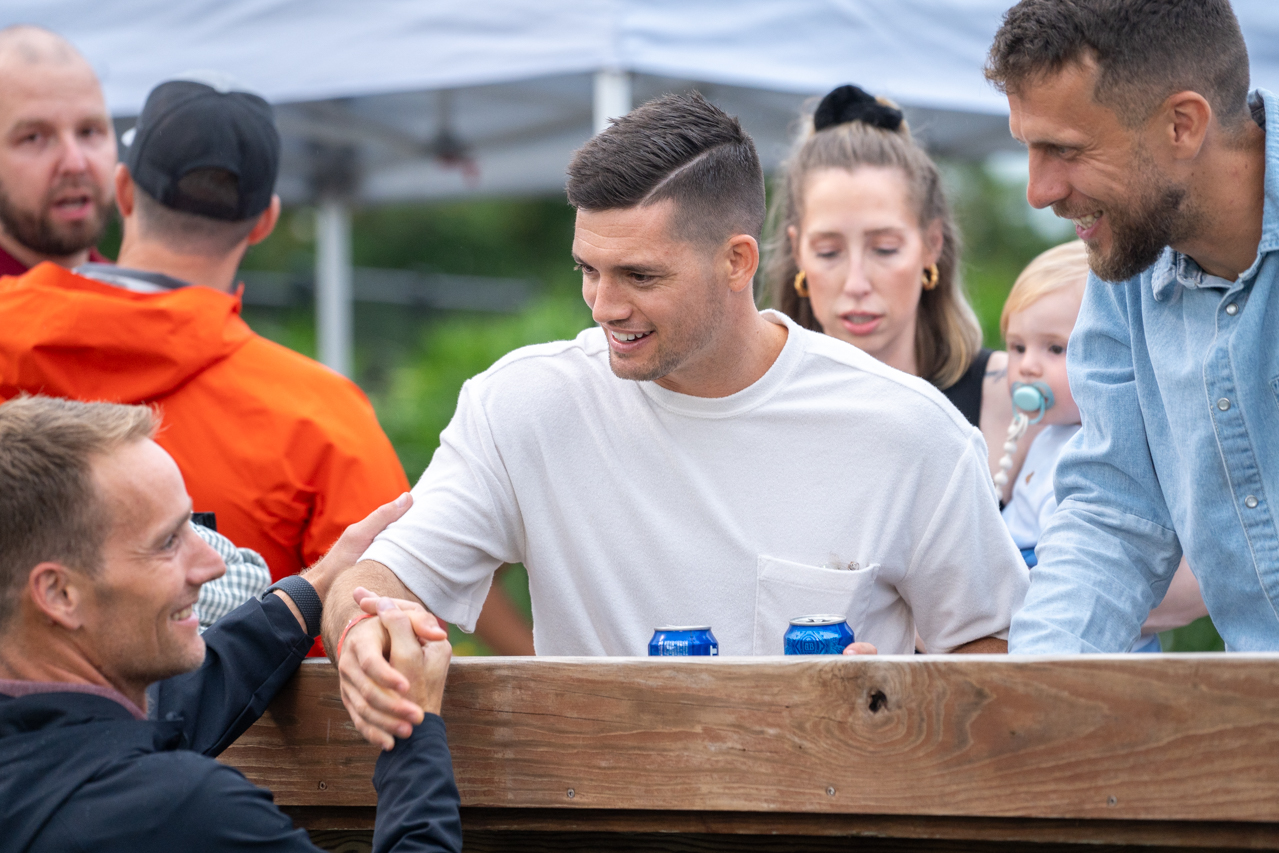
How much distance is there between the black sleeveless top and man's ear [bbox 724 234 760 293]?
0.98 meters

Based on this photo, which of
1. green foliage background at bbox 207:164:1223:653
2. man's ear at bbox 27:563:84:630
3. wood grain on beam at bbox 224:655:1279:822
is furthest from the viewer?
green foliage background at bbox 207:164:1223:653

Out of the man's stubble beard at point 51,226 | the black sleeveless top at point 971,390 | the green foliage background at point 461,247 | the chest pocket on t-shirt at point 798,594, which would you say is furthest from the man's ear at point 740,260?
the green foliage background at point 461,247

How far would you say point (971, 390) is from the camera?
3.07m

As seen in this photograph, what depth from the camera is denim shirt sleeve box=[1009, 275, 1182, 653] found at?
6.46 feet

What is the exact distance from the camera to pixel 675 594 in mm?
2164

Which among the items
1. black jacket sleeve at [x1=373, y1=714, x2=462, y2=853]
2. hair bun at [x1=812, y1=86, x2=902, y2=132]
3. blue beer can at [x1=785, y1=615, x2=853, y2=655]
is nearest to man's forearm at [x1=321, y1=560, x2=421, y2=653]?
black jacket sleeve at [x1=373, y1=714, x2=462, y2=853]

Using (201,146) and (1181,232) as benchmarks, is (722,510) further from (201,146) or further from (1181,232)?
(201,146)

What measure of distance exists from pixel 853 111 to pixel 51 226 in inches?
80.5

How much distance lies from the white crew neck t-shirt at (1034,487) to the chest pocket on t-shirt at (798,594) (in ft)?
2.59

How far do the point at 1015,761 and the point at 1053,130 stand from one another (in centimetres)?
92

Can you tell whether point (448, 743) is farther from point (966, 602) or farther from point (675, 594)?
point (966, 602)

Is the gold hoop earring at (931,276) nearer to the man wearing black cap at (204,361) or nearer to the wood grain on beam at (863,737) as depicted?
the man wearing black cap at (204,361)

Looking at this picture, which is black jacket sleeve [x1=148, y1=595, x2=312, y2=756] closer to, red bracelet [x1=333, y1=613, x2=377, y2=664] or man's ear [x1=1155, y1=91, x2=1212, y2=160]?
red bracelet [x1=333, y1=613, x2=377, y2=664]

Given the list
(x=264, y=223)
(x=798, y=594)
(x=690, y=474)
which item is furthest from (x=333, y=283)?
(x=798, y=594)
